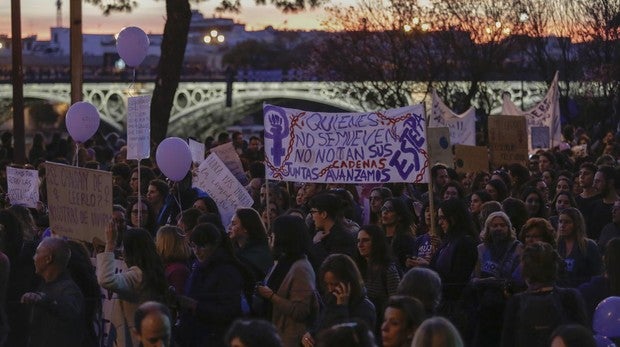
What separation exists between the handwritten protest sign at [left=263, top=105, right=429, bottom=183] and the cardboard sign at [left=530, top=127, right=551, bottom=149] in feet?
39.0

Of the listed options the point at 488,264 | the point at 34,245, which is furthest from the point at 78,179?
the point at 488,264

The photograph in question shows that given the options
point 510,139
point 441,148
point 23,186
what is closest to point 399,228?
point 23,186

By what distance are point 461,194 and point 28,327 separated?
510 centimetres

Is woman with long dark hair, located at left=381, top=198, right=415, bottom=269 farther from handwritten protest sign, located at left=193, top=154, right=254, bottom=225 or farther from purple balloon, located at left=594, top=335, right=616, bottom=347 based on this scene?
purple balloon, located at left=594, top=335, right=616, bottom=347

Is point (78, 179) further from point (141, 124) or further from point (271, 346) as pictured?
point (271, 346)

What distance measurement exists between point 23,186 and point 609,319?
8.79 meters

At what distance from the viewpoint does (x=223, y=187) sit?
15102 millimetres

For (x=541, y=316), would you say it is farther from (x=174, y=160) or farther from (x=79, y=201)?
(x=174, y=160)

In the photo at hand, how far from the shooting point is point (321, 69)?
158ft

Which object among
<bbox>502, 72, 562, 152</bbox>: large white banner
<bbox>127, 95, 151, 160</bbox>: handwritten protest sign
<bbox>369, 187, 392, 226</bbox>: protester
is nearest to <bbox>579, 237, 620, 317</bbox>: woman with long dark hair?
<bbox>369, 187, 392, 226</bbox>: protester

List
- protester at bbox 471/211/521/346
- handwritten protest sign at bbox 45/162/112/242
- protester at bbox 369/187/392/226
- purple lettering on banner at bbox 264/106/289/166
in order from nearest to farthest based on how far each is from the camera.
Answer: protester at bbox 471/211/521/346
handwritten protest sign at bbox 45/162/112/242
protester at bbox 369/187/392/226
purple lettering on banner at bbox 264/106/289/166

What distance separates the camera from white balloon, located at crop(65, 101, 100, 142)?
55.2 feet

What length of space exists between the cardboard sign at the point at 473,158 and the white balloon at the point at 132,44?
3.91 meters

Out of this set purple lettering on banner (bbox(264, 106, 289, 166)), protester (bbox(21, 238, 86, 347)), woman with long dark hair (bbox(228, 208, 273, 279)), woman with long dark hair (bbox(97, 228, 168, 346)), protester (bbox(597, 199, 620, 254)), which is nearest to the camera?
woman with long dark hair (bbox(97, 228, 168, 346))
